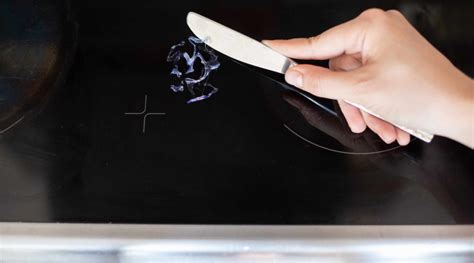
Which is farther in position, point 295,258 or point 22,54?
point 22,54

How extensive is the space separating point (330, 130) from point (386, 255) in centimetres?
16

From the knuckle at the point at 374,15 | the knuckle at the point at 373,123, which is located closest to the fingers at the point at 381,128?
the knuckle at the point at 373,123

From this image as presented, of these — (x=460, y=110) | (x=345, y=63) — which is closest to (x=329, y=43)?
(x=345, y=63)

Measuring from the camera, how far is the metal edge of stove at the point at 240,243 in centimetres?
57

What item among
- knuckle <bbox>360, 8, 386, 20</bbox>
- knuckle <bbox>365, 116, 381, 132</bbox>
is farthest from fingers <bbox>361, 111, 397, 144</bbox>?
knuckle <bbox>360, 8, 386, 20</bbox>

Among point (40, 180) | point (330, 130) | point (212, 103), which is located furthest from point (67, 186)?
point (330, 130)

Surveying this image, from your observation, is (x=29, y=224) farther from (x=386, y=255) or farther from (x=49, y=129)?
(x=386, y=255)

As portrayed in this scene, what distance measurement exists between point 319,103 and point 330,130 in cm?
4

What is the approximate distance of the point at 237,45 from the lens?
26.4 inches

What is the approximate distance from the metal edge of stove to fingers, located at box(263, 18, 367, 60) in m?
0.21

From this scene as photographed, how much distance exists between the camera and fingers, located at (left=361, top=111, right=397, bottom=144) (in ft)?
2.12

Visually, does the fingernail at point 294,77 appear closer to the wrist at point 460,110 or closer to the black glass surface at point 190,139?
the black glass surface at point 190,139

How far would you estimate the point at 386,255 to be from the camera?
58 centimetres

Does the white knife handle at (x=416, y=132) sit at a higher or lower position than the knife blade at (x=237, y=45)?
lower
